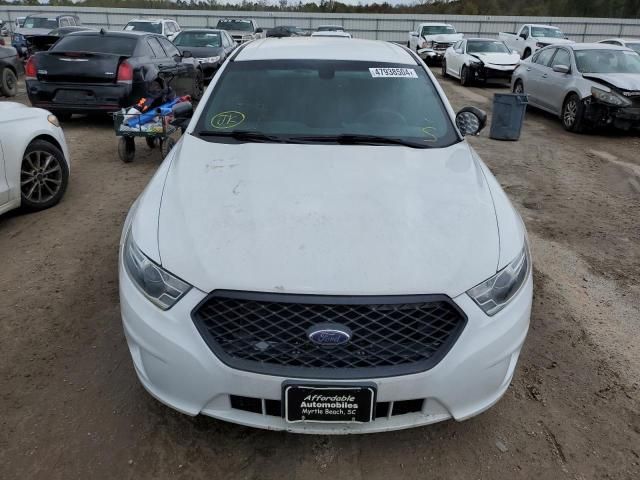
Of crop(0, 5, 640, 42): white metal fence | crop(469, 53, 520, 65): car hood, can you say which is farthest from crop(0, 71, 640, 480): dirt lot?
crop(0, 5, 640, 42): white metal fence

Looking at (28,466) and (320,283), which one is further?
(28,466)

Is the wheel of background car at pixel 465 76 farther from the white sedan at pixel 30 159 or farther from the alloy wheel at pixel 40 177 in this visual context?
the alloy wheel at pixel 40 177

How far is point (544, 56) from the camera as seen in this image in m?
11.3

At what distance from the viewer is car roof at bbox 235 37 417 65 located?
11.9 feet

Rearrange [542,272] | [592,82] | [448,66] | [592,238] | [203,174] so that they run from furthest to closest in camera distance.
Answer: [448,66], [592,82], [592,238], [542,272], [203,174]

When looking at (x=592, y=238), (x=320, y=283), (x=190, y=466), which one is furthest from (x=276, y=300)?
(x=592, y=238)

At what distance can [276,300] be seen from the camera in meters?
1.97

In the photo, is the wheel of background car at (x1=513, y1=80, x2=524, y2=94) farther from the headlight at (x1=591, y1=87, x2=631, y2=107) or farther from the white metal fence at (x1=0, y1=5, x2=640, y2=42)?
the white metal fence at (x1=0, y1=5, x2=640, y2=42)

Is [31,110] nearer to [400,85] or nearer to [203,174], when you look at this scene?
[203,174]

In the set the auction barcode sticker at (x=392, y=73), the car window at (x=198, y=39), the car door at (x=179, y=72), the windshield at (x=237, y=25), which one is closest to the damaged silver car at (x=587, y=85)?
the auction barcode sticker at (x=392, y=73)

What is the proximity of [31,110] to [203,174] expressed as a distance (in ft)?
11.2

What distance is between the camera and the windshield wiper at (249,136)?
3.11m

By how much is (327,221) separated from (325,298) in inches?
17.3

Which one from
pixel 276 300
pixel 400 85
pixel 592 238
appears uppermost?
pixel 400 85
